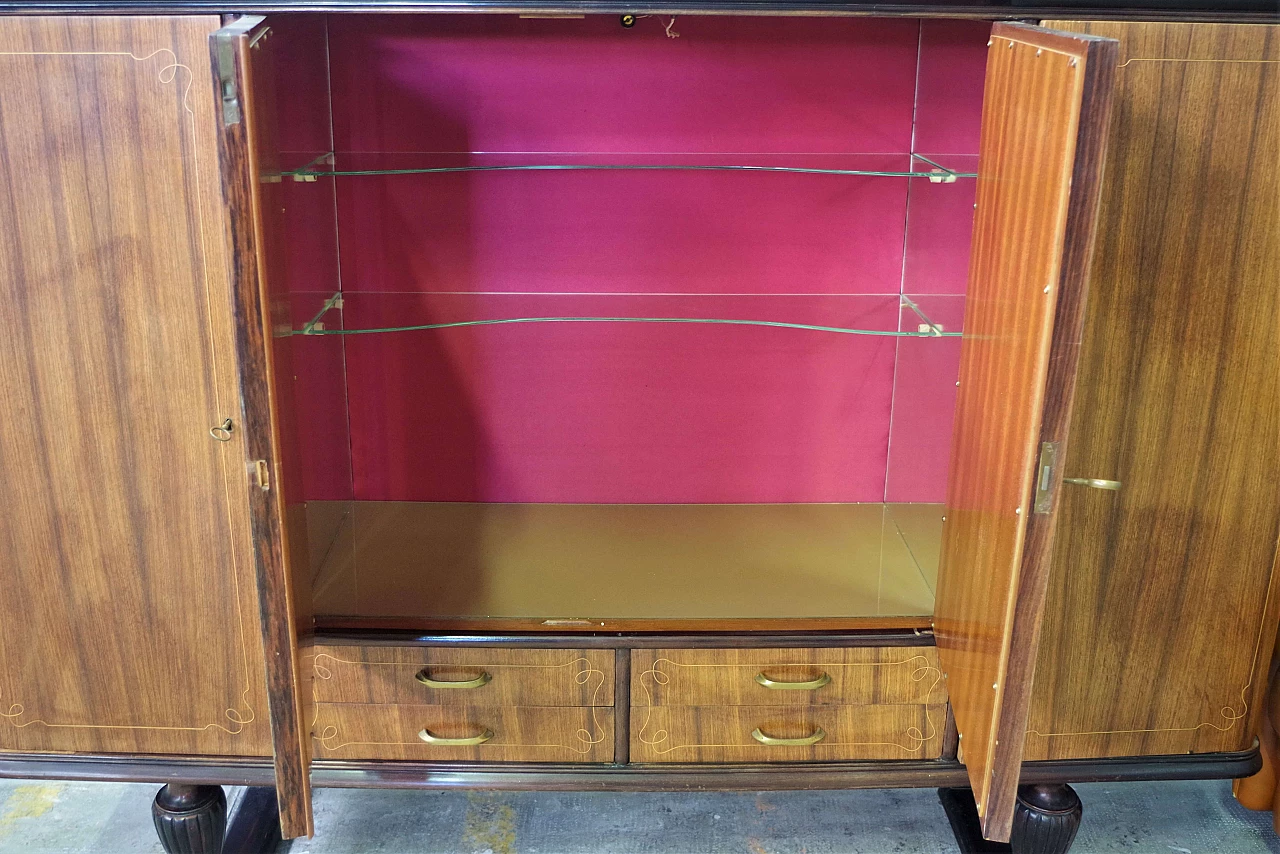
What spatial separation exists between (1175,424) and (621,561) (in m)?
0.75

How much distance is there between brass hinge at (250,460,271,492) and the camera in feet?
3.45

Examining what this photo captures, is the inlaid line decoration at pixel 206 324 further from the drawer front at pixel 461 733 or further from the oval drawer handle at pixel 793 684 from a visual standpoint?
the oval drawer handle at pixel 793 684

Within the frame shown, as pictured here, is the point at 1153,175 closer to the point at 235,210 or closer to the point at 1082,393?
the point at 1082,393

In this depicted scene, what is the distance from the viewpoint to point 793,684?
142 centimetres

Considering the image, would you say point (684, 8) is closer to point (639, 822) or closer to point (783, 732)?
point (783, 732)

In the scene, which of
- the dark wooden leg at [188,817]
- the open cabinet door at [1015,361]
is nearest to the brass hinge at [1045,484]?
the open cabinet door at [1015,361]

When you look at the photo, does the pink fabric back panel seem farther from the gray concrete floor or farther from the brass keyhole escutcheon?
the gray concrete floor

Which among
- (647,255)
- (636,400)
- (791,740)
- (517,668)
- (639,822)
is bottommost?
(639,822)

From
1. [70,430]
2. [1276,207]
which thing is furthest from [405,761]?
[1276,207]

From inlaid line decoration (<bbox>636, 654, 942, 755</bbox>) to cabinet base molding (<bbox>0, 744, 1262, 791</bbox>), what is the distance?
1.1 inches

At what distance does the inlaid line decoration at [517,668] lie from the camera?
1410mm

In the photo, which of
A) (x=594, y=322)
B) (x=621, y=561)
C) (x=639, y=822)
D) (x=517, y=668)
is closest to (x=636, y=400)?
(x=594, y=322)

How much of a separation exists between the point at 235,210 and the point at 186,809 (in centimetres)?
86

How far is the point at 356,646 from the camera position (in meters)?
1.40
